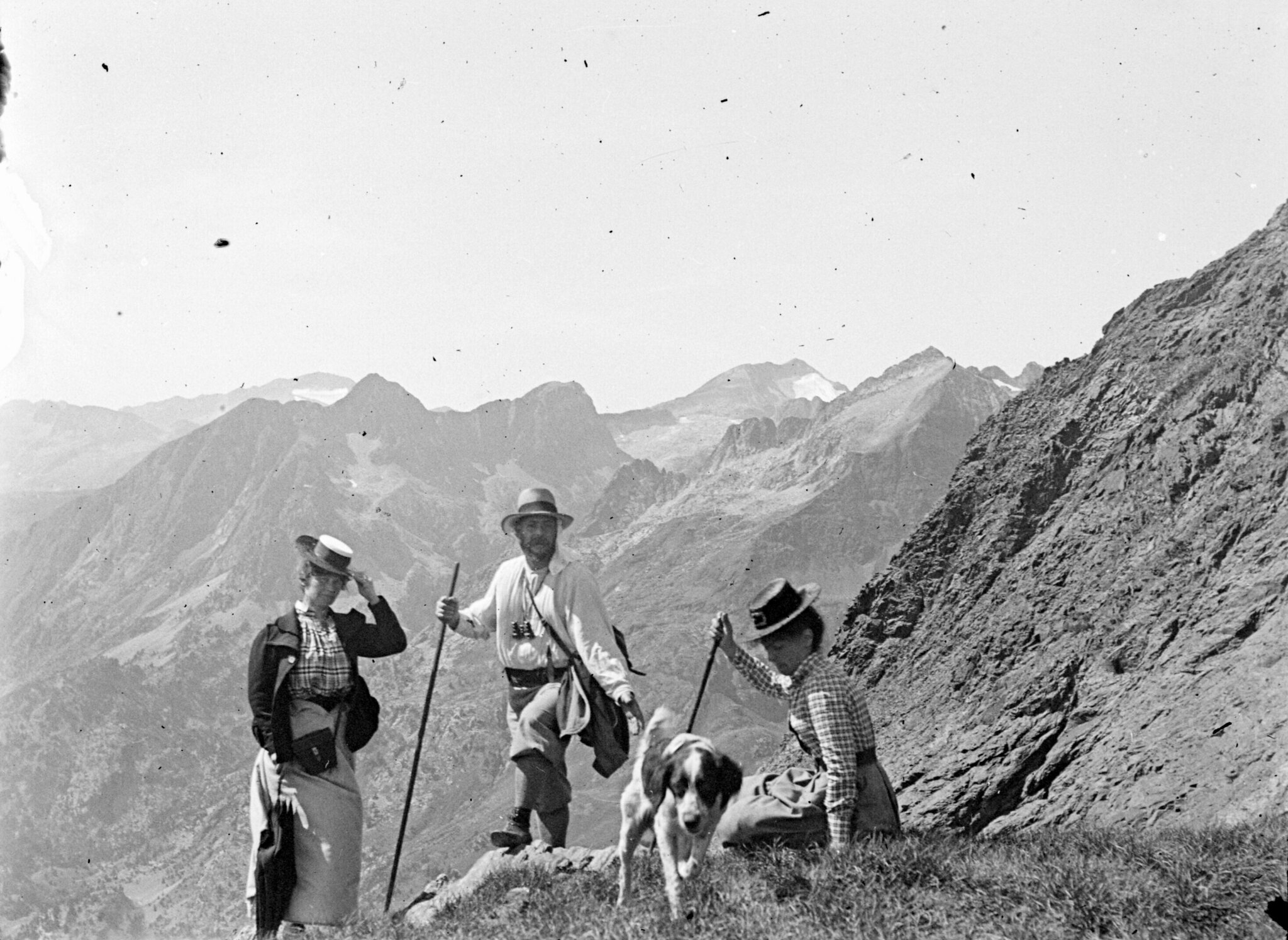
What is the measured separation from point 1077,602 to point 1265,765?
13389 millimetres

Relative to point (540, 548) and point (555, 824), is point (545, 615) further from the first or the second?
point (555, 824)

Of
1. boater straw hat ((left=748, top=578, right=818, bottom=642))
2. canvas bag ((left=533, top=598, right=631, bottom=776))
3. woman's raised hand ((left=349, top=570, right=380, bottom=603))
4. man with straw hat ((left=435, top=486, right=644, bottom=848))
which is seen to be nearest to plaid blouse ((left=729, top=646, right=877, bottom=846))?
boater straw hat ((left=748, top=578, right=818, bottom=642))

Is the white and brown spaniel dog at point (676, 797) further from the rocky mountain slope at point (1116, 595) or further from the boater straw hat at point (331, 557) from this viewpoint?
the rocky mountain slope at point (1116, 595)

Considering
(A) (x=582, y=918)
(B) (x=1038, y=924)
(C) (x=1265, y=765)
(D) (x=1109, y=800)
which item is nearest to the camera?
(B) (x=1038, y=924)

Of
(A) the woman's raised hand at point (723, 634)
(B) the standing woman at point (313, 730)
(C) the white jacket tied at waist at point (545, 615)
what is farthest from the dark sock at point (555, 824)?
(A) the woman's raised hand at point (723, 634)

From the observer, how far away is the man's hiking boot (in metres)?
9.99

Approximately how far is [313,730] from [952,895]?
4.85m

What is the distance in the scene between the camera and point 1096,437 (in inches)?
1316

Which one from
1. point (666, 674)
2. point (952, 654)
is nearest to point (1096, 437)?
point (952, 654)

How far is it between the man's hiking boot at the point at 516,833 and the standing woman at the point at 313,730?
1.10m

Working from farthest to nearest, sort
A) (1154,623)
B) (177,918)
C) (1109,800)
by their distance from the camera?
(177,918), (1154,623), (1109,800)

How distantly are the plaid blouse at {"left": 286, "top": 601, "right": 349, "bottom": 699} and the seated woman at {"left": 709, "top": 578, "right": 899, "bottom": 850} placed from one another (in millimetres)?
3023

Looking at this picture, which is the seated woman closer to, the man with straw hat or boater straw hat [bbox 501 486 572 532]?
the man with straw hat

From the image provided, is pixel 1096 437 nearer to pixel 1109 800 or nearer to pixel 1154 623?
pixel 1154 623
